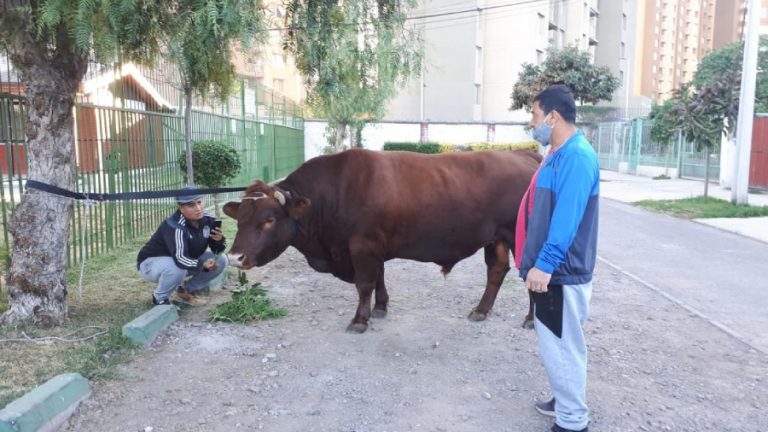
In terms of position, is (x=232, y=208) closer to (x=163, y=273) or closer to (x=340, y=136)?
(x=163, y=273)

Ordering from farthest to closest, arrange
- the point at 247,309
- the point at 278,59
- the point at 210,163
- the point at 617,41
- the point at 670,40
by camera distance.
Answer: the point at 670,40
the point at 617,41
the point at 210,163
the point at 247,309
the point at 278,59

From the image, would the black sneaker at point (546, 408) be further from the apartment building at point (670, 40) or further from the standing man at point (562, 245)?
the apartment building at point (670, 40)

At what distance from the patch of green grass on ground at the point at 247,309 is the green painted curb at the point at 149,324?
37cm

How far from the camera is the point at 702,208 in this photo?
44.8 feet

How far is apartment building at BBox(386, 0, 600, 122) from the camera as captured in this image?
135 feet

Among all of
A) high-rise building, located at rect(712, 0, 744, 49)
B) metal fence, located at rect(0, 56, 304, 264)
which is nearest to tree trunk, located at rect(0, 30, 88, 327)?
metal fence, located at rect(0, 56, 304, 264)

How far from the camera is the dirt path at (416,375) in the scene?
11.7 feet

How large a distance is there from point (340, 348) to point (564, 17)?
48.8 metres

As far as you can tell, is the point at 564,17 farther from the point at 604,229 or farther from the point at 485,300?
the point at 485,300

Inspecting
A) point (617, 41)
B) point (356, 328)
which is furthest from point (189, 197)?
point (617, 41)

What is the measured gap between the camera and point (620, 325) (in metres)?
5.44

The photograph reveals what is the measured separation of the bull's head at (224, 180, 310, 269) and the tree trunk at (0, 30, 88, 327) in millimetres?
1241

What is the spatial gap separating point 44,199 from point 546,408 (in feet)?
12.3

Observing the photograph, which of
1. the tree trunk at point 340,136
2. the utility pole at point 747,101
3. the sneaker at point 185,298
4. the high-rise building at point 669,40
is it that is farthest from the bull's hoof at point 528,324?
the high-rise building at point 669,40
